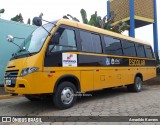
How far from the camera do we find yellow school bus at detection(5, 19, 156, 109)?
6.43m

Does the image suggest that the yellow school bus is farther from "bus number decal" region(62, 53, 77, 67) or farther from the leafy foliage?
the leafy foliage

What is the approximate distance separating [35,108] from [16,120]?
57.0 inches

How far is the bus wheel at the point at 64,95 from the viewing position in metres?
6.77

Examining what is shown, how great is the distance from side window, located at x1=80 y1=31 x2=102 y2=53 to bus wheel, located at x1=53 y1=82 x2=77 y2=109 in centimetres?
144

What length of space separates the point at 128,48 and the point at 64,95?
5.13 meters

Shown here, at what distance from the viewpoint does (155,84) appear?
51.1 ft

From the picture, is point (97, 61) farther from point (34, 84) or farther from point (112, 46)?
point (34, 84)

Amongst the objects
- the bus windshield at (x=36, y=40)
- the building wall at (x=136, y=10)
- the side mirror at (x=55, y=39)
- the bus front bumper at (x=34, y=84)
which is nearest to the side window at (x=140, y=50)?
the bus windshield at (x=36, y=40)

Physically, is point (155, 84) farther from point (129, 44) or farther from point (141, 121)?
point (141, 121)

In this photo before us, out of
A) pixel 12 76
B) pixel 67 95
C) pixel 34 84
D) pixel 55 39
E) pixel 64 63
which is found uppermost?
pixel 55 39

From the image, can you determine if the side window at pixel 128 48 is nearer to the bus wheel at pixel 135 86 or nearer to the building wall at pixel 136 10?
the bus wheel at pixel 135 86

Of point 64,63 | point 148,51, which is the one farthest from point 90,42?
point 148,51

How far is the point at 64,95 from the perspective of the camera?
698cm

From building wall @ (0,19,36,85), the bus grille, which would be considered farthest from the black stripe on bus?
building wall @ (0,19,36,85)
